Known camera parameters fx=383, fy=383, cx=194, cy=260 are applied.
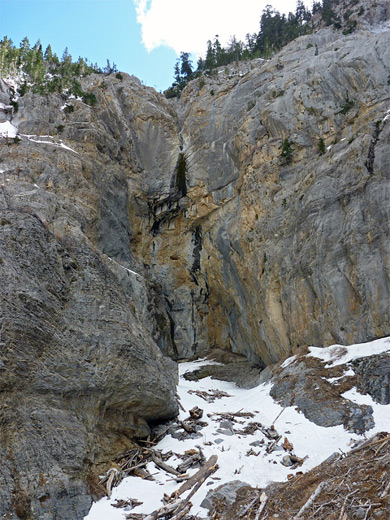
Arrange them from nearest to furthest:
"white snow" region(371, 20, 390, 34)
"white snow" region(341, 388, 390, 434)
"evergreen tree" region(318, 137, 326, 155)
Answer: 1. "white snow" region(341, 388, 390, 434)
2. "evergreen tree" region(318, 137, 326, 155)
3. "white snow" region(371, 20, 390, 34)

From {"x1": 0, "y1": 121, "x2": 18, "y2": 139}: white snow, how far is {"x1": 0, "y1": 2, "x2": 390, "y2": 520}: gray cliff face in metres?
1.12

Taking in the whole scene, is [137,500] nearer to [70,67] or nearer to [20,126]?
[20,126]

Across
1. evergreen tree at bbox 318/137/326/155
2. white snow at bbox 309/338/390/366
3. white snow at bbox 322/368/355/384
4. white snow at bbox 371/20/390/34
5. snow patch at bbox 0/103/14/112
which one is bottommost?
white snow at bbox 322/368/355/384

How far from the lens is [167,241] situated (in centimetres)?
4122

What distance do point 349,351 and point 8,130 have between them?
104 ft

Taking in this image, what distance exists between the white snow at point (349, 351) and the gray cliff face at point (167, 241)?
30.6 inches

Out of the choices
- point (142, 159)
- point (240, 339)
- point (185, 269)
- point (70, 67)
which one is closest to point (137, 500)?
point (240, 339)

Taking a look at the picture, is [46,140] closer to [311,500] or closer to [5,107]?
[5,107]

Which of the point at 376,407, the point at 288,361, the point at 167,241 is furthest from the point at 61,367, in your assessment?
the point at 167,241

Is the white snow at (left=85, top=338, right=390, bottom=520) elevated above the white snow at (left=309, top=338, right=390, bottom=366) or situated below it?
below

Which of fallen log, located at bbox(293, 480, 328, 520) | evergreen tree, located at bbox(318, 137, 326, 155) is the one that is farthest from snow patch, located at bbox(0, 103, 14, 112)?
fallen log, located at bbox(293, 480, 328, 520)

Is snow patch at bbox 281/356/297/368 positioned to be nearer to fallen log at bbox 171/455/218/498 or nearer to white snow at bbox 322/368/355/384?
white snow at bbox 322/368/355/384

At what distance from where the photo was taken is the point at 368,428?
1411 centimetres

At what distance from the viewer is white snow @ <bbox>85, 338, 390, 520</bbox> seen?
39.3 ft
